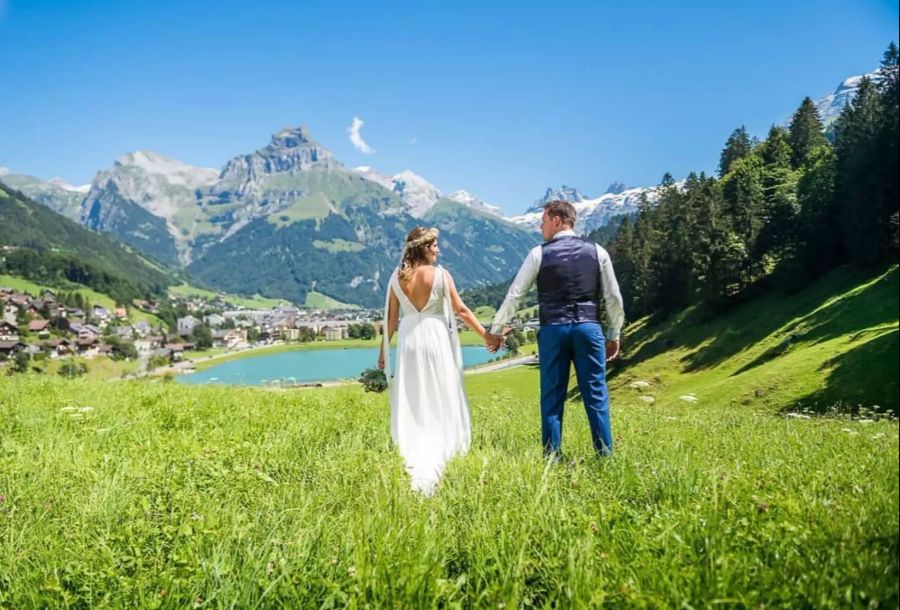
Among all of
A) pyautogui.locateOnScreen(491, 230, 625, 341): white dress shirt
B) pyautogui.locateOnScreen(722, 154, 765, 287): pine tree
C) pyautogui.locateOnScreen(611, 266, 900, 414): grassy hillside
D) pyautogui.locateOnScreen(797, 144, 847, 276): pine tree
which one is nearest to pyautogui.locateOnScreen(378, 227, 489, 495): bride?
pyautogui.locateOnScreen(491, 230, 625, 341): white dress shirt

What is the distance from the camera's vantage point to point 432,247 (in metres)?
7.36

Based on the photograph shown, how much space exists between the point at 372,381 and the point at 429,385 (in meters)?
8.90

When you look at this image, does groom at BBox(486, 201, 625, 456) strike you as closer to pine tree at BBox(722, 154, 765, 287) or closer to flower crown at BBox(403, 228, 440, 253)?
flower crown at BBox(403, 228, 440, 253)

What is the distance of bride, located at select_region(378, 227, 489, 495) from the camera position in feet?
22.8

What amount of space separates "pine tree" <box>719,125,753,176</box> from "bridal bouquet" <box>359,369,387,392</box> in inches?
3960

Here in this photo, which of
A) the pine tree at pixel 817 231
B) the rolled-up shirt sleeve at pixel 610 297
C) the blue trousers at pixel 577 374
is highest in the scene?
the pine tree at pixel 817 231

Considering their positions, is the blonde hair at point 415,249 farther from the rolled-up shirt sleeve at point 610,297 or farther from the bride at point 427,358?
the rolled-up shirt sleeve at point 610,297

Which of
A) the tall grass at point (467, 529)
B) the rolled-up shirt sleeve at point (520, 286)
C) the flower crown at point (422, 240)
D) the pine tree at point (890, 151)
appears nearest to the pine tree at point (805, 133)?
the rolled-up shirt sleeve at point (520, 286)

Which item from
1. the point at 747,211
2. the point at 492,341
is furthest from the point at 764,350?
the point at 492,341

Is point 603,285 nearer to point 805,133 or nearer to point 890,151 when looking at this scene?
point 890,151

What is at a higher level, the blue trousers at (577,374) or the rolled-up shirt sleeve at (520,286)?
the rolled-up shirt sleeve at (520,286)

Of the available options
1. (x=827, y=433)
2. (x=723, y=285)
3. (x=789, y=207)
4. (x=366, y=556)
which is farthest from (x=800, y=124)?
(x=366, y=556)

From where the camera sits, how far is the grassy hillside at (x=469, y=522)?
2520 mm

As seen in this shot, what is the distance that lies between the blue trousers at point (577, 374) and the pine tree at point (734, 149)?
348ft
